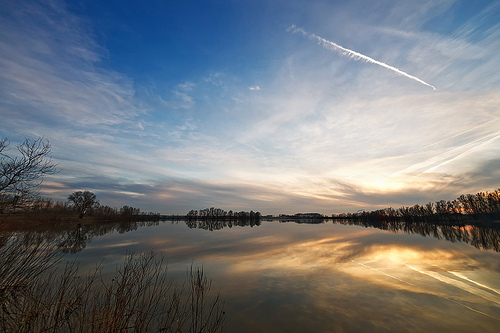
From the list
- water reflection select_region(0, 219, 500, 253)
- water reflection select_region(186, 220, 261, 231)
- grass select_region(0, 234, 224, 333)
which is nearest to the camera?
grass select_region(0, 234, 224, 333)

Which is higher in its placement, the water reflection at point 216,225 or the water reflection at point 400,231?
the water reflection at point 400,231

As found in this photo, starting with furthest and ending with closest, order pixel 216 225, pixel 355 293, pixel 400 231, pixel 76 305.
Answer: pixel 216 225 < pixel 400 231 < pixel 355 293 < pixel 76 305

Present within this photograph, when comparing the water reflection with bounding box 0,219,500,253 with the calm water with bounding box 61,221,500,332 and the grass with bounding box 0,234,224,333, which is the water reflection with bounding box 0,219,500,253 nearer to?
the grass with bounding box 0,234,224,333

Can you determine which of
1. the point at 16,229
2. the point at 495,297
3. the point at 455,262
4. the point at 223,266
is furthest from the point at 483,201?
the point at 16,229

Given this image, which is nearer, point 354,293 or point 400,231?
point 354,293

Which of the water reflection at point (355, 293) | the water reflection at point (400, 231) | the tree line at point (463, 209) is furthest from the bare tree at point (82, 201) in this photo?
the tree line at point (463, 209)

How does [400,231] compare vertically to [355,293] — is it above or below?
above

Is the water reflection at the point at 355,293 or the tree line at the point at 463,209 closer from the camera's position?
the water reflection at the point at 355,293

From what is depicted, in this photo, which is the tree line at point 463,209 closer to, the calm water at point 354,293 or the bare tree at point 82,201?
the calm water at point 354,293

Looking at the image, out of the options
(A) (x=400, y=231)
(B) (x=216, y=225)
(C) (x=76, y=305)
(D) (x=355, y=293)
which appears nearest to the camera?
(C) (x=76, y=305)

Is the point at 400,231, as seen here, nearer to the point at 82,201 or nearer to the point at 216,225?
the point at 216,225

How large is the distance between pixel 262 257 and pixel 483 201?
140 m

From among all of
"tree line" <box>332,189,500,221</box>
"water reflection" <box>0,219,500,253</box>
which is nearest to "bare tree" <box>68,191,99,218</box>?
"water reflection" <box>0,219,500,253</box>

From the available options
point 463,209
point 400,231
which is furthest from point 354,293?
point 463,209
